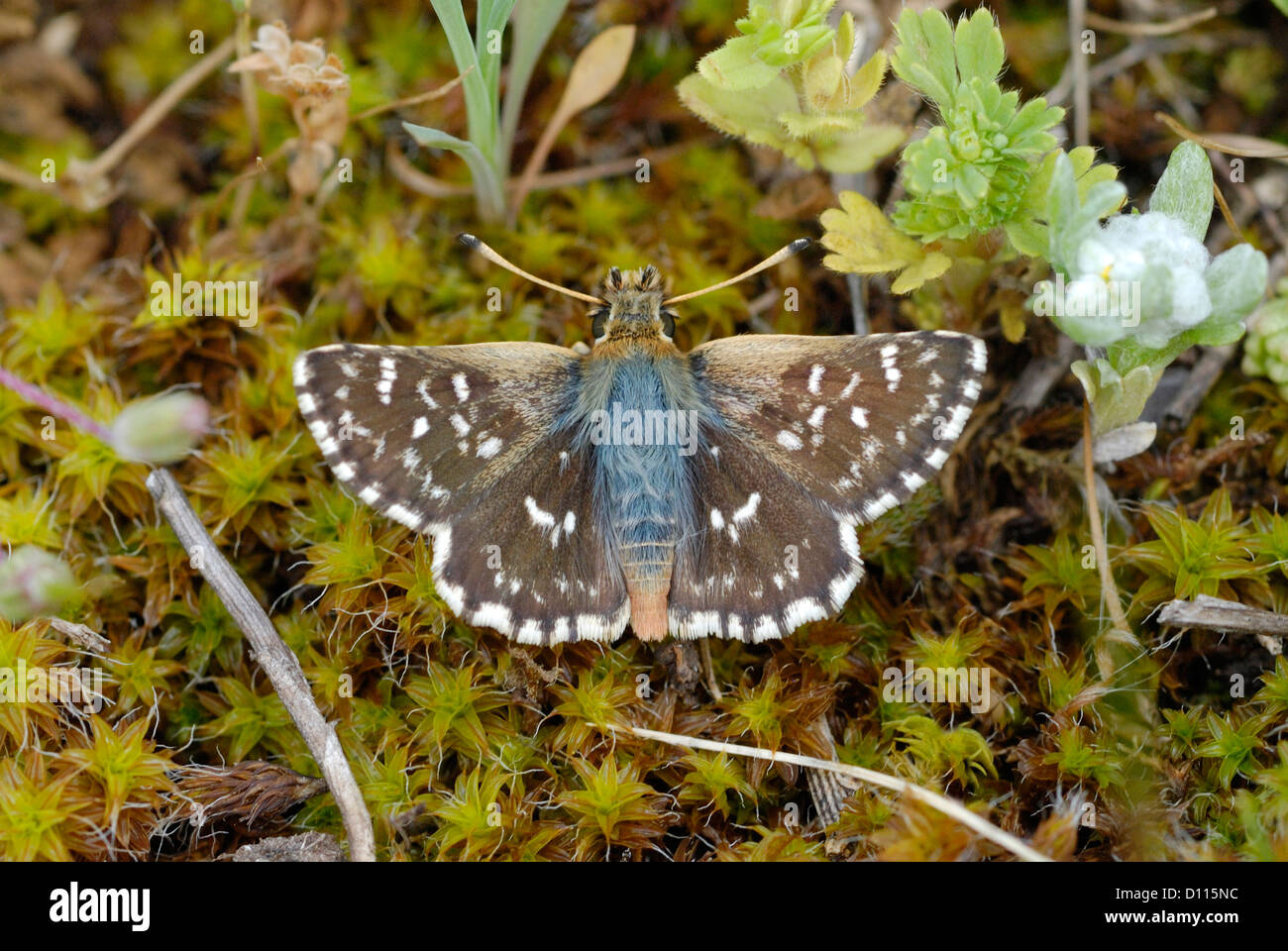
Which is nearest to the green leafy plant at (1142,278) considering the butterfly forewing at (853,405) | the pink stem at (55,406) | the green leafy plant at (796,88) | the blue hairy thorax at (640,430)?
the butterfly forewing at (853,405)

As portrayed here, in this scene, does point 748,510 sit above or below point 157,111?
below

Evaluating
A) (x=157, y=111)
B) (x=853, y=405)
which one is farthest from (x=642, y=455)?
(x=157, y=111)

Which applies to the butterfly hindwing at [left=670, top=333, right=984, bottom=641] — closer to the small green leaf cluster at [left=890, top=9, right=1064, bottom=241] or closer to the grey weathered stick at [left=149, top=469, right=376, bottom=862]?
the small green leaf cluster at [left=890, top=9, right=1064, bottom=241]

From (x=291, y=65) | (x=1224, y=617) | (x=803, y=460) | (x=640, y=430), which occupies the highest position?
(x=291, y=65)

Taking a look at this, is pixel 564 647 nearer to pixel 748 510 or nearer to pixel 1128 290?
pixel 748 510

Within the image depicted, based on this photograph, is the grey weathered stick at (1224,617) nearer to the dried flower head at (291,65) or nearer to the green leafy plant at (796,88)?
the green leafy plant at (796,88)
